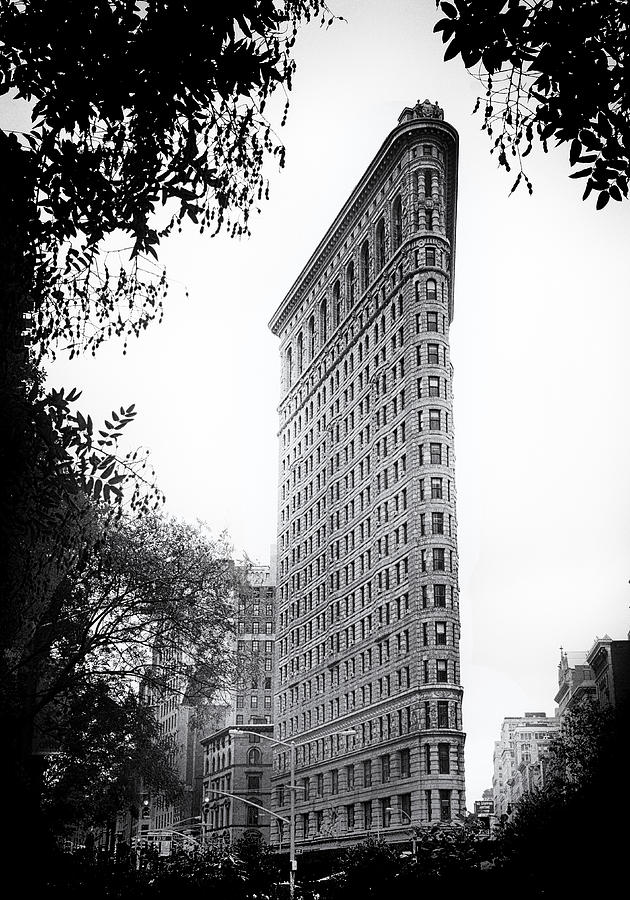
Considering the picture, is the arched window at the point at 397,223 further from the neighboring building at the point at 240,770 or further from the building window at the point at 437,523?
Answer: the neighboring building at the point at 240,770

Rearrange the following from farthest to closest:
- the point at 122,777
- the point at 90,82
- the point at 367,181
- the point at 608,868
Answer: the point at 367,181 → the point at 122,777 → the point at 608,868 → the point at 90,82

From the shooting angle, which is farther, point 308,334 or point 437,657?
point 308,334

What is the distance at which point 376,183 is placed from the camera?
101 meters

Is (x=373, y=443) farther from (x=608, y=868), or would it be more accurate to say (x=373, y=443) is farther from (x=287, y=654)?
(x=608, y=868)

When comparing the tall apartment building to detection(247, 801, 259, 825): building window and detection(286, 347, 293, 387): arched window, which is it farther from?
detection(247, 801, 259, 825): building window

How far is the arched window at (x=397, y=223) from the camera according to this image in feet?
314

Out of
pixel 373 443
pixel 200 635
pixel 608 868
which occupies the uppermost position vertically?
pixel 373 443

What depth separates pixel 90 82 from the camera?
7.61 metres

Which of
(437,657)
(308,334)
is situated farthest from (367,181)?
(437,657)

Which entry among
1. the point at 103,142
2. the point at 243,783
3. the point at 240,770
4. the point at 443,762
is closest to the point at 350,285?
the point at 443,762

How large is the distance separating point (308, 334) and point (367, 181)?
24.0 m

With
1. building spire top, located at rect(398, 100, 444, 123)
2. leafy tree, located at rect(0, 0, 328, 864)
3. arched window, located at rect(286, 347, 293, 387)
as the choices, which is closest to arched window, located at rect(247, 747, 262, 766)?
arched window, located at rect(286, 347, 293, 387)

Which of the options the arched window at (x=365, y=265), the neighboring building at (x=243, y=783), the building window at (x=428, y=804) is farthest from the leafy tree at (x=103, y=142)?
the neighboring building at (x=243, y=783)

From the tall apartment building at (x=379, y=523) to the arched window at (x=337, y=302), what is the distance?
25 centimetres
